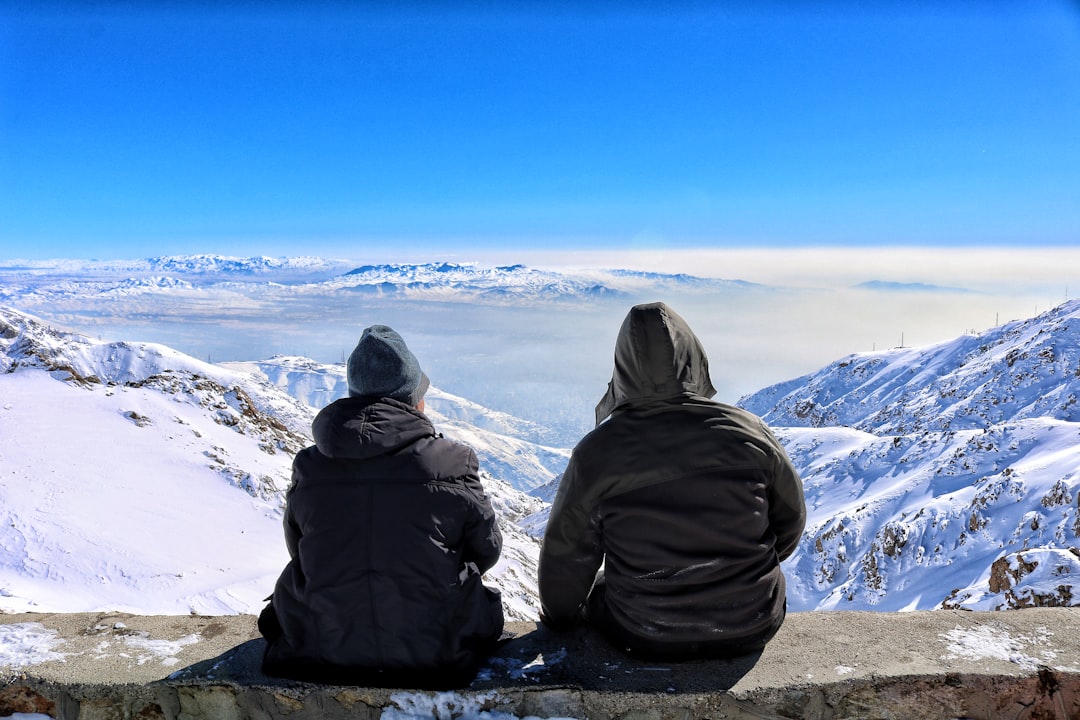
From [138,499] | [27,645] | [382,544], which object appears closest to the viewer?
[382,544]

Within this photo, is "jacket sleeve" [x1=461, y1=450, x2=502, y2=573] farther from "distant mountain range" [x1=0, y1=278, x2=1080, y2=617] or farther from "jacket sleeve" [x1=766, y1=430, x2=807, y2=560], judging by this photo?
"distant mountain range" [x1=0, y1=278, x2=1080, y2=617]

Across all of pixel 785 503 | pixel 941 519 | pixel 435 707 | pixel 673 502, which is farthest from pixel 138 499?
pixel 941 519

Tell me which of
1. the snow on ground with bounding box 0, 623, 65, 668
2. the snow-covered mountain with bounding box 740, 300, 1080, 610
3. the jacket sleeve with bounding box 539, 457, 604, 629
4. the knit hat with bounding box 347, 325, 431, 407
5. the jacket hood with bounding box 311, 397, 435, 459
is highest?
the knit hat with bounding box 347, 325, 431, 407

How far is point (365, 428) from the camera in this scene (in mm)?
3096

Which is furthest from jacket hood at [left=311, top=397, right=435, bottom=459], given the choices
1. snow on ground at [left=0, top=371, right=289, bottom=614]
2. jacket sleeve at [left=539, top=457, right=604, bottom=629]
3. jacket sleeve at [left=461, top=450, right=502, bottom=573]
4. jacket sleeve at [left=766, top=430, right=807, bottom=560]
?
snow on ground at [left=0, top=371, right=289, bottom=614]

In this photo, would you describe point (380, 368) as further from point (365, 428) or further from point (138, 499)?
point (138, 499)

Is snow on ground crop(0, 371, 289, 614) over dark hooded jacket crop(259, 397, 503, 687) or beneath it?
beneath

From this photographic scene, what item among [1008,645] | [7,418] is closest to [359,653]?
[1008,645]

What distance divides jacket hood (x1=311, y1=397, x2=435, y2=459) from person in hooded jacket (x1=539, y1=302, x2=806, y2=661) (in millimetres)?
815

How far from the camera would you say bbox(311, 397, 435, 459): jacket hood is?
10.1 ft

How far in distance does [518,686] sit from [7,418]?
118ft

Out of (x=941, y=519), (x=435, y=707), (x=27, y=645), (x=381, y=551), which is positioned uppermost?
(x=381, y=551)

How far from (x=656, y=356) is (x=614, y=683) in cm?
172

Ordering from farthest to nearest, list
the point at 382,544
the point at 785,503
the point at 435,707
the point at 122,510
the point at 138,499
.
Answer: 1. the point at 138,499
2. the point at 122,510
3. the point at 785,503
4. the point at 435,707
5. the point at 382,544
